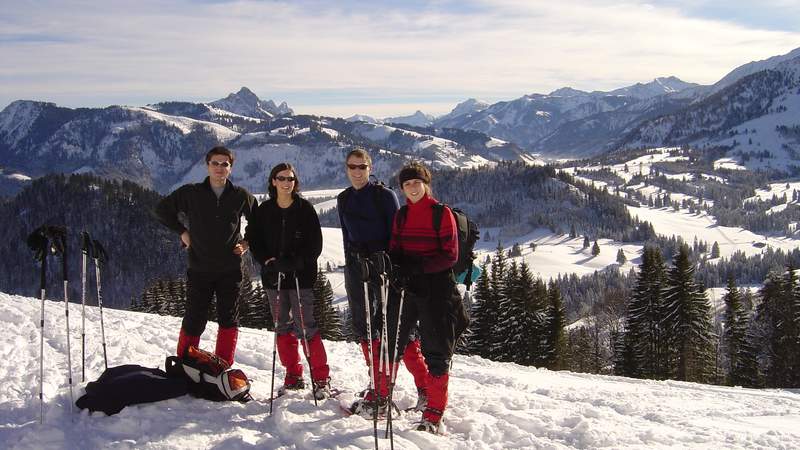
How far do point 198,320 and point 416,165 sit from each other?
3.79m

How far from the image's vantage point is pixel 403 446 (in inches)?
245

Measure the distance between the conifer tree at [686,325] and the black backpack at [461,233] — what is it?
2869 centimetres

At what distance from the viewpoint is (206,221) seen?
24.3 ft

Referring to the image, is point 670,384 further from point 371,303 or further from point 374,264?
point 374,264

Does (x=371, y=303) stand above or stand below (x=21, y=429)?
above

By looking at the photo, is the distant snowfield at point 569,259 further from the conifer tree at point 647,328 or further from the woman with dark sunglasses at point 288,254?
the woman with dark sunglasses at point 288,254

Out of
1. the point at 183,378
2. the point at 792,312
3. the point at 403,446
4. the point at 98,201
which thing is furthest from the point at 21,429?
the point at 98,201

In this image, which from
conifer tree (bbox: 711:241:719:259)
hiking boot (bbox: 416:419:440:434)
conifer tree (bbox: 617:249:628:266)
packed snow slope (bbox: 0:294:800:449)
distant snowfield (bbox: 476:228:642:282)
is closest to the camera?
packed snow slope (bbox: 0:294:800:449)

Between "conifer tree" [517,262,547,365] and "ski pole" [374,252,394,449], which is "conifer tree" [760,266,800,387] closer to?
"conifer tree" [517,262,547,365]

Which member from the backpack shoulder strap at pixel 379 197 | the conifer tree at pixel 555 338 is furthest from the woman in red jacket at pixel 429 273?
the conifer tree at pixel 555 338

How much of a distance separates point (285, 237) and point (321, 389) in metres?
2.24

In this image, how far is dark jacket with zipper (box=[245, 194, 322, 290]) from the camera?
7379 millimetres

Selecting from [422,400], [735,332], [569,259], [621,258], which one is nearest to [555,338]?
[735,332]

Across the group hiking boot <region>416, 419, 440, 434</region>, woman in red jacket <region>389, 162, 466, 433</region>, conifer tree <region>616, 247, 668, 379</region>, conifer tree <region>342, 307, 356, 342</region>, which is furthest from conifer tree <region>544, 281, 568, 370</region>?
woman in red jacket <region>389, 162, 466, 433</region>
